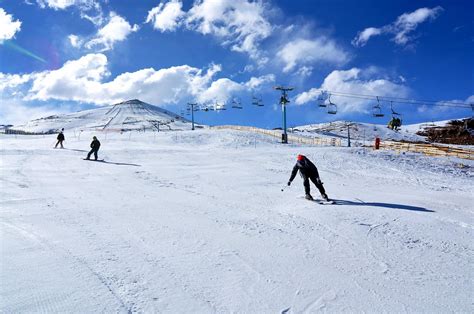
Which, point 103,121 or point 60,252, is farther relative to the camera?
point 103,121

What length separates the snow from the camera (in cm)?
497

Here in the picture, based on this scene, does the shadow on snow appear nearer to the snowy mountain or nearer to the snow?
the snow

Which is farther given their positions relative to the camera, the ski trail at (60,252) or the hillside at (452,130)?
the hillside at (452,130)

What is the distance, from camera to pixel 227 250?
22.0 ft

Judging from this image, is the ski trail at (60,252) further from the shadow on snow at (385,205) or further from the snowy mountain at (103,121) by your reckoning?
the snowy mountain at (103,121)

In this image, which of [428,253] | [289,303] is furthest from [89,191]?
[428,253]

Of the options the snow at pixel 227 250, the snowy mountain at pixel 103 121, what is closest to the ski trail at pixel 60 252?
the snow at pixel 227 250

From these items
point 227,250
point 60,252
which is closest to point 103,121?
point 60,252

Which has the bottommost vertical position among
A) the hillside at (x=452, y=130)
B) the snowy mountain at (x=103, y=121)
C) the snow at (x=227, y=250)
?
the snow at (x=227, y=250)

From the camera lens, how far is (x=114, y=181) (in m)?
14.7

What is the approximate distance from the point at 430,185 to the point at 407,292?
13.7m

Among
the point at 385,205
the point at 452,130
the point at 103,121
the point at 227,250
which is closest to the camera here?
the point at 227,250

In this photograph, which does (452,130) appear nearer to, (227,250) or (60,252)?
(227,250)

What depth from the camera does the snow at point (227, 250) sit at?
4.97m
